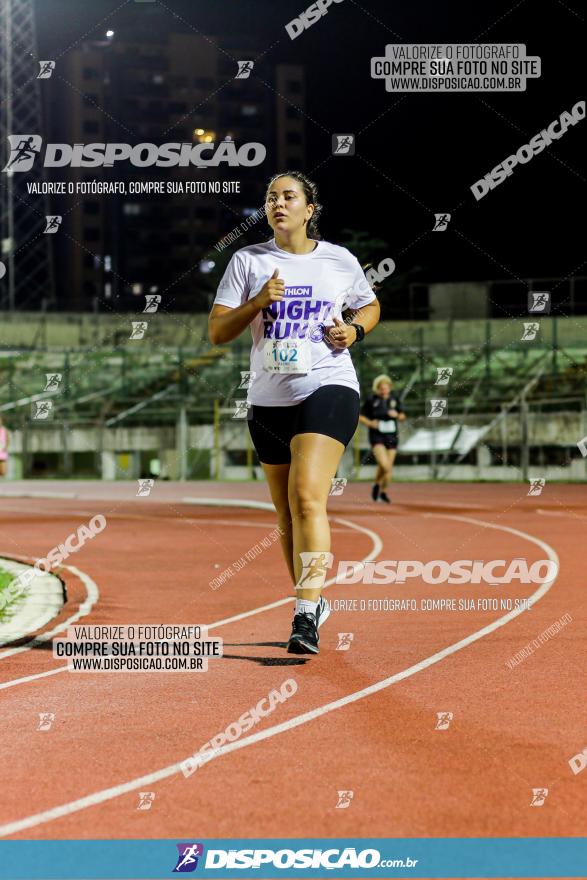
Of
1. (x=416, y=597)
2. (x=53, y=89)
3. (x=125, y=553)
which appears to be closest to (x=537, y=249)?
(x=125, y=553)

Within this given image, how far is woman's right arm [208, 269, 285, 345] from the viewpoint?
6938 millimetres

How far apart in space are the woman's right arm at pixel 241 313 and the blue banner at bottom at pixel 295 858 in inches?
132

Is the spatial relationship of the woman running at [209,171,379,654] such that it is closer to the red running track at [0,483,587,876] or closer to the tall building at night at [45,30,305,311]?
the red running track at [0,483,587,876]

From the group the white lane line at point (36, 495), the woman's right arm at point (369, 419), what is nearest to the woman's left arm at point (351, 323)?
the woman's right arm at point (369, 419)

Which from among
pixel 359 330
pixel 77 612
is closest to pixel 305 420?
pixel 359 330

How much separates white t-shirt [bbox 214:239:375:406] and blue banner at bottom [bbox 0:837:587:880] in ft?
11.3

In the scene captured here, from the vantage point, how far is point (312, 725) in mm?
5855

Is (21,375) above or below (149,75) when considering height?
below

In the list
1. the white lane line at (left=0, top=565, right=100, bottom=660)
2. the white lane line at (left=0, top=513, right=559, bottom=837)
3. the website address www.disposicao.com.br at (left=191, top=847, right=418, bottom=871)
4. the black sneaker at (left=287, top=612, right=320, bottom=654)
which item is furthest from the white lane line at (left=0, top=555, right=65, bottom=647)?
the website address www.disposicao.com.br at (left=191, top=847, right=418, bottom=871)

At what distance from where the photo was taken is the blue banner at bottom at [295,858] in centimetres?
400

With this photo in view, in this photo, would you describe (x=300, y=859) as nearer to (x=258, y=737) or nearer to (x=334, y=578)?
(x=258, y=737)

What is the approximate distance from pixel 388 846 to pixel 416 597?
6.67 metres

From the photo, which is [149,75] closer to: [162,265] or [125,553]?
[162,265]

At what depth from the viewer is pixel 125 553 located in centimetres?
1518
